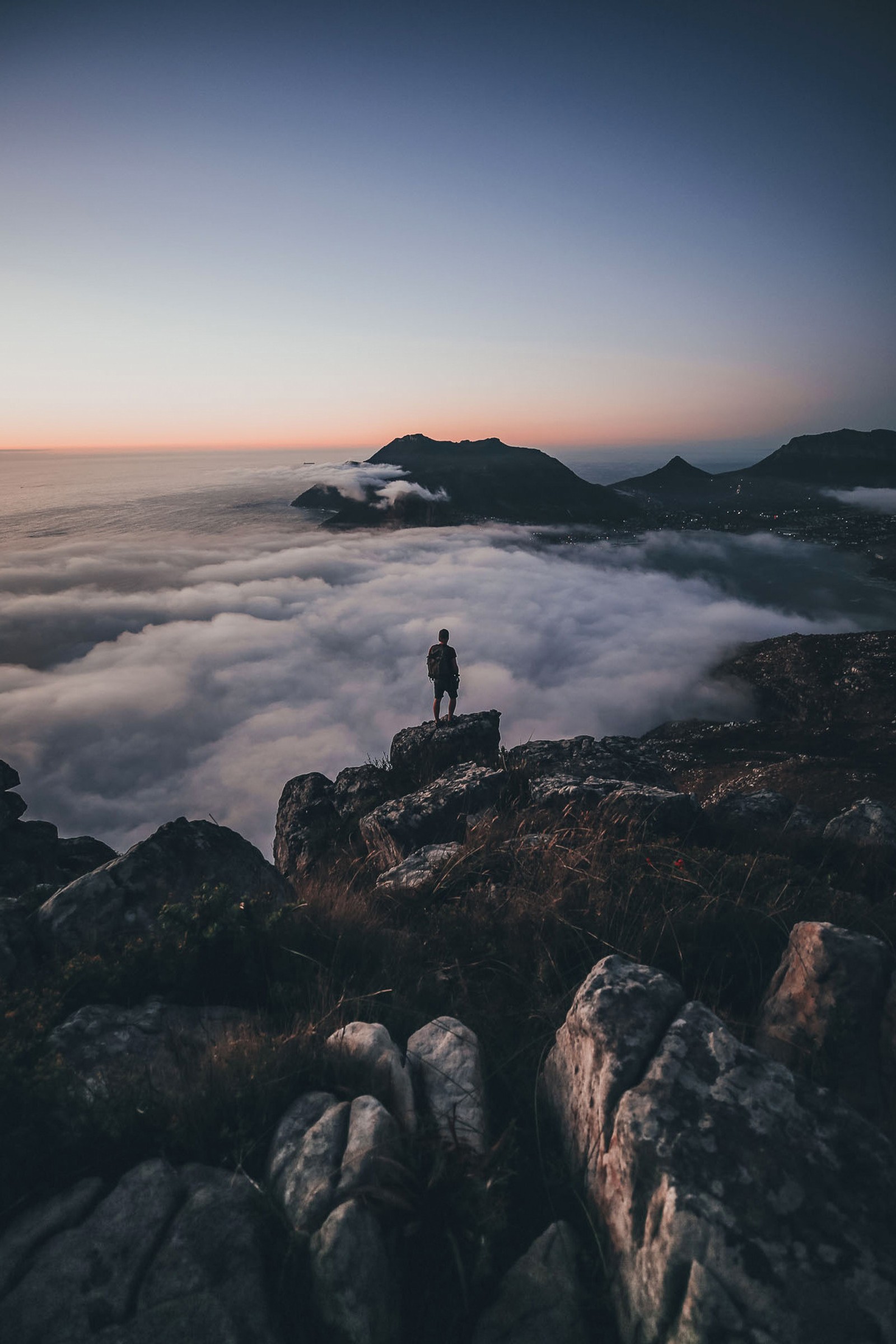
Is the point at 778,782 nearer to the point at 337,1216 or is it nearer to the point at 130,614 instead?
the point at 337,1216

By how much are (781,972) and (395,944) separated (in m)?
2.63

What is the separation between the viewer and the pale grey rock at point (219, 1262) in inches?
82.4

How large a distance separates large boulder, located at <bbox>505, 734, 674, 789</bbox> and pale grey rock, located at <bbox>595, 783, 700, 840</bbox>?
2.74m

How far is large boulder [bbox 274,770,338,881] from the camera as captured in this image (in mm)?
10031

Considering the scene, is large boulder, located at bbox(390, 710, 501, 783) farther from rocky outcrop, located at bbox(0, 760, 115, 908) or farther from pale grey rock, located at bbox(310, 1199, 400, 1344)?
pale grey rock, located at bbox(310, 1199, 400, 1344)

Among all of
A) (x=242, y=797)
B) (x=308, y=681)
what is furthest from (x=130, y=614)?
(x=242, y=797)

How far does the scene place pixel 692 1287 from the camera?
1958 millimetres

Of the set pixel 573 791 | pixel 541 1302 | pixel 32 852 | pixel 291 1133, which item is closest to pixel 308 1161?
pixel 291 1133

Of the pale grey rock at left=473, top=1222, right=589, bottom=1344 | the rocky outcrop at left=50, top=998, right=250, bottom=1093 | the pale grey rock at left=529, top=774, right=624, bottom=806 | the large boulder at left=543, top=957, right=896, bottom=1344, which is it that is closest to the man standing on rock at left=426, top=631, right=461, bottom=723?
the pale grey rock at left=529, top=774, right=624, bottom=806

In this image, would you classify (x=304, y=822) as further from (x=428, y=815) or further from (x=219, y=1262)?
(x=219, y=1262)

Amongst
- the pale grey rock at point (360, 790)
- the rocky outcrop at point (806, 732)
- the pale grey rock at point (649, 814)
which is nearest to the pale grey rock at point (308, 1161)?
the pale grey rock at point (649, 814)

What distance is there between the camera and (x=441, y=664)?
15.2 m

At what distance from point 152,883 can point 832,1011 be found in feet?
17.5

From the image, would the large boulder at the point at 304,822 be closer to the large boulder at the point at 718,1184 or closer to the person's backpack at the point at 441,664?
the person's backpack at the point at 441,664
